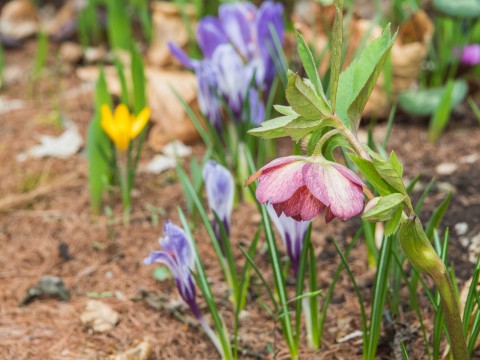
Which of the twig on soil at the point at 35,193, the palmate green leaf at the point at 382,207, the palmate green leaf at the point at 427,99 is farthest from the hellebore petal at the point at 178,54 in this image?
the palmate green leaf at the point at 382,207

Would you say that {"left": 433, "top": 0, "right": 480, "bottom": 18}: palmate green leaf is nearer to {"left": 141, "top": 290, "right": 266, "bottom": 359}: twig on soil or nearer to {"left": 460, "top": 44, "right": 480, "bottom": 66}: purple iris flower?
{"left": 460, "top": 44, "right": 480, "bottom": 66}: purple iris flower

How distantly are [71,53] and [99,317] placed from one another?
95.6 inches

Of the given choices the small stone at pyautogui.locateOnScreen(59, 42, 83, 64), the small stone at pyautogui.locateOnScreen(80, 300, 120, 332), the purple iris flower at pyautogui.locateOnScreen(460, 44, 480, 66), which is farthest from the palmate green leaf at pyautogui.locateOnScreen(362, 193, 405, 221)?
the small stone at pyautogui.locateOnScreen(59, 42, 83, 64)

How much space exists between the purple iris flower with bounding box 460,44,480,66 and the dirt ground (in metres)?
0.20

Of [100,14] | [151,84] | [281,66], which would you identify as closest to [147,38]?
[100,14]

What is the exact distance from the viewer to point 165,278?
1.59m

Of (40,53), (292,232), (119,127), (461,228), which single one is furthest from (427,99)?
(40,53)

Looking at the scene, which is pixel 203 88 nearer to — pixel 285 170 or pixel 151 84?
pixel 151 84

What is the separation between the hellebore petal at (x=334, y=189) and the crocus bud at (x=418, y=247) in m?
0.09

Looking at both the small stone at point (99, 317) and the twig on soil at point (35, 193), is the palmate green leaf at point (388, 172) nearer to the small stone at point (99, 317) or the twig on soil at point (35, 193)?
the small stone at point (99, 317)

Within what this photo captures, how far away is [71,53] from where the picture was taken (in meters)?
3.55

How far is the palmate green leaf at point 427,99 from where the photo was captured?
2361 millimetres

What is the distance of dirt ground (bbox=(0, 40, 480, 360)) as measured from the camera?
135cm

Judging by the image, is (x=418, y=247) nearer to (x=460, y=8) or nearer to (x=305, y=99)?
(x=305, y=99)
